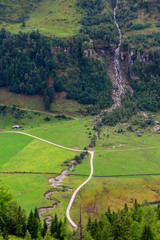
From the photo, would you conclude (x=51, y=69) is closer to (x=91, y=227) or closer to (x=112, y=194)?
(x=112, y=194)

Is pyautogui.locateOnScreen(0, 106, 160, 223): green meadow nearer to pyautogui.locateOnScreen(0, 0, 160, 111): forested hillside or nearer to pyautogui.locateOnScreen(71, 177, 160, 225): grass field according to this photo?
pyautogui.locateOnScreen(71, 177, 160, 225): grass field

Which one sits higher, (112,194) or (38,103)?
(38,103)

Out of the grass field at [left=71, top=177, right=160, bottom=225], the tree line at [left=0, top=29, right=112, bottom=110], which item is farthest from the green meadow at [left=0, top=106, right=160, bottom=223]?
the tree line at [left=0, top=29, right=112, bottom=110]

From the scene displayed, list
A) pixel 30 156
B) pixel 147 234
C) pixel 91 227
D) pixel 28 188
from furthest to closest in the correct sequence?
pixel 30 156 < pixel 28 188 < pixel 91 227 < pixel 147 234

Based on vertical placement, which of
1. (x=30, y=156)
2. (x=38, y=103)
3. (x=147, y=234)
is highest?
(x=147, y=234)

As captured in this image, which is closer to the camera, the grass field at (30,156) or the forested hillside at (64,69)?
the grass field at (30,156)

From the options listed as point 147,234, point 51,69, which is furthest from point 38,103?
point 147,234

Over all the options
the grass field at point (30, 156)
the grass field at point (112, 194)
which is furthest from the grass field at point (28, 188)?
the grass field at point (112, 194)

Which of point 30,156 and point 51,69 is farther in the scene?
point 51,69

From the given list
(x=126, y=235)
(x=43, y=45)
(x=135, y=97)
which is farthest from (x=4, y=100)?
(x=126, y=235)

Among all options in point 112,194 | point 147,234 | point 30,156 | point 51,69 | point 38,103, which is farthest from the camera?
point 51,69

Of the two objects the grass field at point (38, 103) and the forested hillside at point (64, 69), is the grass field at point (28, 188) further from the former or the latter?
the forested hillside at point (64, 69)

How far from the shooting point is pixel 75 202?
9500cm

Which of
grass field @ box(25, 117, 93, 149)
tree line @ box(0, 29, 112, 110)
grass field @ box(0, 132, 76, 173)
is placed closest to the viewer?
grass field @ box(0, 132, 76, 173)
